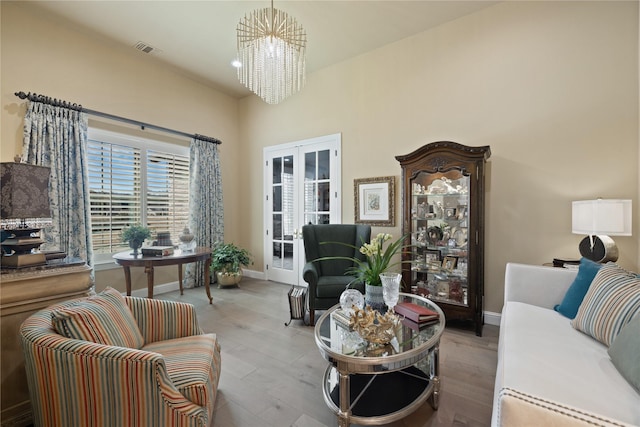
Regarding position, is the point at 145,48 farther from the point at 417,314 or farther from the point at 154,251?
the point at 417,314

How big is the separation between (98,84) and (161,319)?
332 centimetres

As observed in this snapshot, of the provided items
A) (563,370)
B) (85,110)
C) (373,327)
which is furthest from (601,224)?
(85,110)

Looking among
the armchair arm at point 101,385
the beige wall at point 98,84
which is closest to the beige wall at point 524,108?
the beige wall at point 98,84

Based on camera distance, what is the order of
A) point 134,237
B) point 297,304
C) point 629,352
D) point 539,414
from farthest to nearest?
1. point 134,237
2. point 297,304
3. point 629,352
4. point 539,414

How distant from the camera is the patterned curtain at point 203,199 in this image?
430cm

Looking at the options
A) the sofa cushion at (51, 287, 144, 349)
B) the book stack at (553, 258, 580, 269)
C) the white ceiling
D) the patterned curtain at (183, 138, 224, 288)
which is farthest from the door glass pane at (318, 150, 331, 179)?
the sofa cushion at (51, 287, 144, 349)

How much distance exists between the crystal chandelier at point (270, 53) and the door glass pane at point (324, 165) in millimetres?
1562

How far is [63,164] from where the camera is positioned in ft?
9.84

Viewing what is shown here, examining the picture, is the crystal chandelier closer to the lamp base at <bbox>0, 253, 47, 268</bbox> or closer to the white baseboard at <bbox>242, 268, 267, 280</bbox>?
the lamp base at <bbox>0, 253, 47, 268</bbox>

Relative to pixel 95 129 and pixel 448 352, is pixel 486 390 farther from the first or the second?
pixel 95 129

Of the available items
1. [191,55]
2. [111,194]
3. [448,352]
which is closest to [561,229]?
[448,352]

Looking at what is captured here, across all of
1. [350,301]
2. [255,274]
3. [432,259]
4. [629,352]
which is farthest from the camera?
[255,274]

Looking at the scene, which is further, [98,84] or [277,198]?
[277,198]

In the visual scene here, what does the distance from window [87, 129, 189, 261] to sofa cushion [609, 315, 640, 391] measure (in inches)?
183
